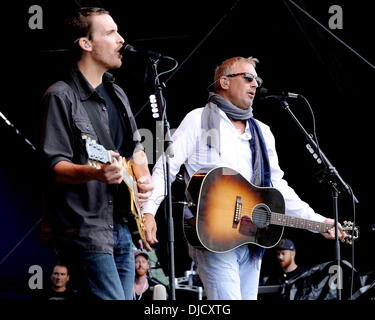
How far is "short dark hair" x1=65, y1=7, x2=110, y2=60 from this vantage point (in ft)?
9.88

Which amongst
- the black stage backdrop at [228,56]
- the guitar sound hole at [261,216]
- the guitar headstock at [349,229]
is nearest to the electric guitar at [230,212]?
the guitar sound hole at [261,216]

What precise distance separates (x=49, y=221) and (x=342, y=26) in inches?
175

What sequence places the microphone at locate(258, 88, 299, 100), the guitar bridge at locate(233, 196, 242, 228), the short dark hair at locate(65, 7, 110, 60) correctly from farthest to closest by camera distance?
1. the microphone at locate(258, 88, 299, 100)
2. the guitar bridge at locate(233, 196, 242, 228)
3. the short dark hair at locate(65, 7, 110, 60)

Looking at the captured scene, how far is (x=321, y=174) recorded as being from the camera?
163 inches

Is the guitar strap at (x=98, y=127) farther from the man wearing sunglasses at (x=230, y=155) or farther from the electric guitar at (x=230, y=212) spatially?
the electric guitar at (x=230, y=212)

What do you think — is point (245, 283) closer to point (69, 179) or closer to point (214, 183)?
point (214, 183)

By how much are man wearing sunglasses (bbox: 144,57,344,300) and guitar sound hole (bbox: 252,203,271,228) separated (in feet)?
0.54

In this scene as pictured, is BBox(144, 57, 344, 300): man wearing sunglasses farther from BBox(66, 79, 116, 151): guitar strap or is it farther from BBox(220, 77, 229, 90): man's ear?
BBox(66, 79, 116, 151): guitar strap

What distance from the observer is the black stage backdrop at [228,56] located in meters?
6.23

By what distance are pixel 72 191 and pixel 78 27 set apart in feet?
3.21

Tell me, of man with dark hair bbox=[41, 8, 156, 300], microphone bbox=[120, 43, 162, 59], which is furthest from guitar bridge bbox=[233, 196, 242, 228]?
microphone bbox=[120, 43, 162, 59]

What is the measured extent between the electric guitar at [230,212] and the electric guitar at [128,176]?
21.3 inches

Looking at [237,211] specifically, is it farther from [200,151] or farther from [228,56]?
[228,56]

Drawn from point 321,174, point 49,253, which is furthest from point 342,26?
point 49,253
